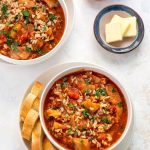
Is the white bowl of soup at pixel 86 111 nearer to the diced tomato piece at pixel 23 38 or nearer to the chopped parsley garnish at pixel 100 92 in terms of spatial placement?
the chopped parsley garnish at pixel 100 92

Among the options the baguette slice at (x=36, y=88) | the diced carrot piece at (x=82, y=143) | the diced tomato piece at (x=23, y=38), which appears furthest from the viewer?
the diced tomato piece at (x=23, y=38)

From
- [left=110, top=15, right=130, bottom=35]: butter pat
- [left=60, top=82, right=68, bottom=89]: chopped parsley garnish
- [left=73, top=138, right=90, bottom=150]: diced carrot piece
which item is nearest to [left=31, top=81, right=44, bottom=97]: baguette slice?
[left=60, top=82, right=68, bottom=89]: chopped parsley garnish

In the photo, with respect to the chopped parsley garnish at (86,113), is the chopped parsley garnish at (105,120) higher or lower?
lower

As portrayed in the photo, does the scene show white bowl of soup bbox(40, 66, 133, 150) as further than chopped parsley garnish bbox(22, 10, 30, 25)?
No

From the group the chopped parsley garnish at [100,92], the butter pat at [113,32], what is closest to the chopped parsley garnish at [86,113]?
the chopped parsley garnish at [100,92]

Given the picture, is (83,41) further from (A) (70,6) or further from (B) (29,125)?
(B) (29,125)

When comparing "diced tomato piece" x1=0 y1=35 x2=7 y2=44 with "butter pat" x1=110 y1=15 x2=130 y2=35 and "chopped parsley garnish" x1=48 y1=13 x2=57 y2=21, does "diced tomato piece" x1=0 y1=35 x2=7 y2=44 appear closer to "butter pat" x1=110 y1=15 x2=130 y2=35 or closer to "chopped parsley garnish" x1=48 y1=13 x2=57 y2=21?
"chopped parsley garnish" x1=48 y1=13 x2=57 y2=21

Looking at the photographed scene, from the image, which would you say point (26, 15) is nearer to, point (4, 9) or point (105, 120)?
point (4, 9)
